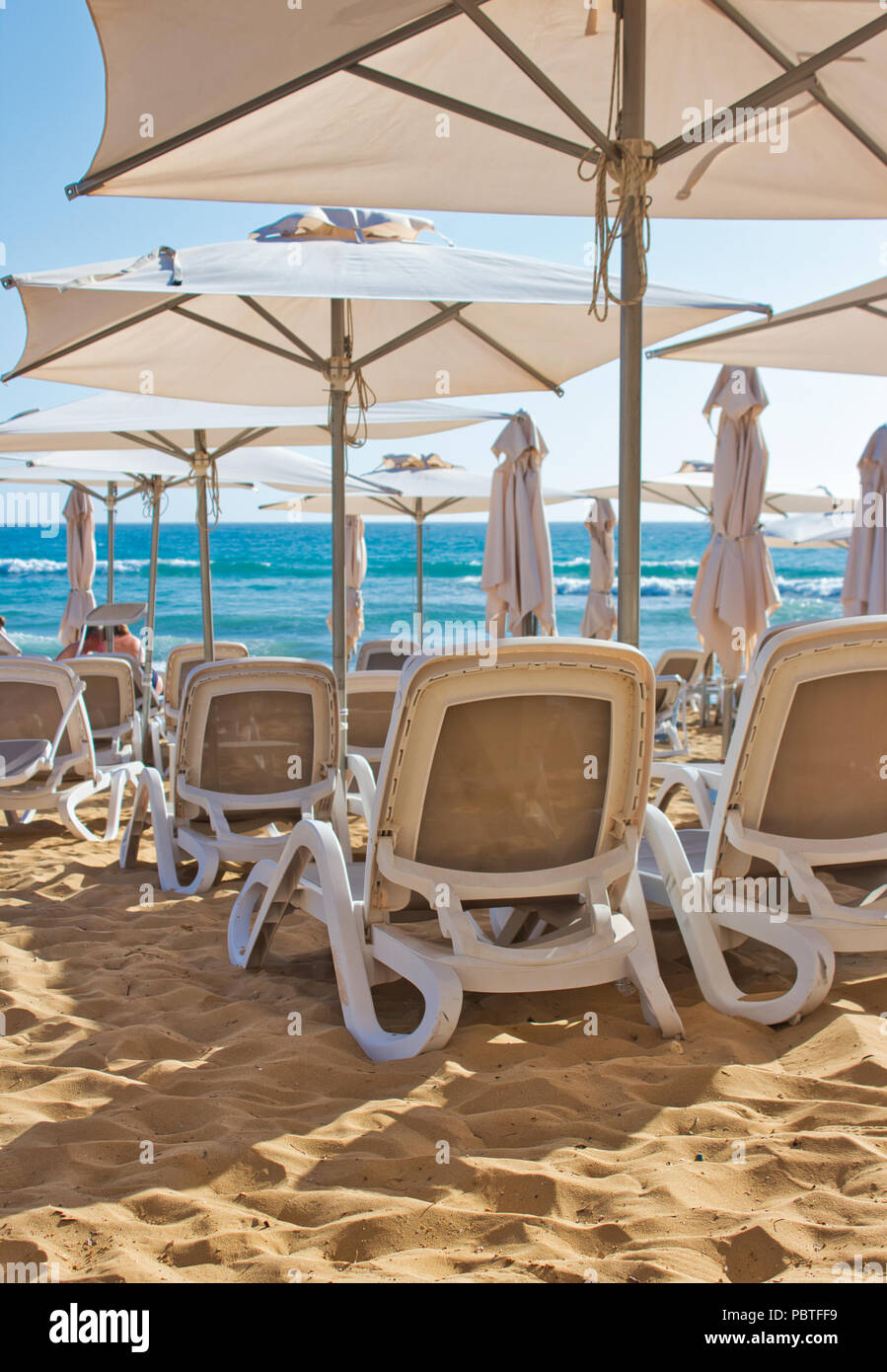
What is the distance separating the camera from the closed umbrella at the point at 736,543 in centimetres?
590

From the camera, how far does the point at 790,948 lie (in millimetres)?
2443

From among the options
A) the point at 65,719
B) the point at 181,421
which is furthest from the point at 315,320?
the point at 65,719

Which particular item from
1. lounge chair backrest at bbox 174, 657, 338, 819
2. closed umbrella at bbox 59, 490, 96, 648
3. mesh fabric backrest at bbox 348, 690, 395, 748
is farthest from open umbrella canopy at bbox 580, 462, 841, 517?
lounge chair backrest at bbox 174, 657, 338, 819

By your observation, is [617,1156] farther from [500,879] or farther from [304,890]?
[304,890]

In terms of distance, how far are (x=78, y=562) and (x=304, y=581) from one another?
89.3ft

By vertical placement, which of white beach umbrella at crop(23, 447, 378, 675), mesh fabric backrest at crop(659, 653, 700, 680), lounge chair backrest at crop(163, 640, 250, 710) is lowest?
mesh fabric backrest at crop(659, 653, 700, 680)

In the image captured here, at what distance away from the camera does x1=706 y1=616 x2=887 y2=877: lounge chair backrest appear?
2.43 m

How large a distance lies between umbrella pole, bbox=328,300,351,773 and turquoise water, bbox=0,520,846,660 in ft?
74.1

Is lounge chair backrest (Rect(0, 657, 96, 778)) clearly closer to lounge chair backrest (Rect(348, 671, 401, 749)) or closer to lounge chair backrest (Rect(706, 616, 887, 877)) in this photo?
lounge chair backrest (Rect(348, 671, 401, 749))

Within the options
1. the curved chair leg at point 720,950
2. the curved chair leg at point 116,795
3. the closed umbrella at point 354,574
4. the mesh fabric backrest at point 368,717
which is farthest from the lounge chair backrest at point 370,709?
the closed umbrella at point 354,574

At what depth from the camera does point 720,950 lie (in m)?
2.63

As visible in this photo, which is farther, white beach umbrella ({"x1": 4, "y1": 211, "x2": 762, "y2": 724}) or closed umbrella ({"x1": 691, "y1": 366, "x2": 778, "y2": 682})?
closed umbrella ({"x1": 691, "y1": 366, "x2": 778, "y2": 682})

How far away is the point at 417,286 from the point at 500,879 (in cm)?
236

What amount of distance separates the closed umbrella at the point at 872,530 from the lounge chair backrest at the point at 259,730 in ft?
13.9
